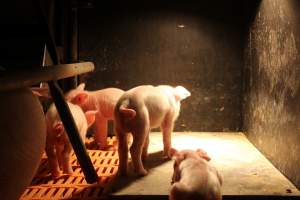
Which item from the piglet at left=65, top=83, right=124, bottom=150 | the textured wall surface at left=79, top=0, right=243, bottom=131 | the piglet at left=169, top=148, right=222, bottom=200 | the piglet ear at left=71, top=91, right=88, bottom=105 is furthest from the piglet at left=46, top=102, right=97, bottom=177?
the textured wall surface at left=79, top=0, right=243, bottom=131

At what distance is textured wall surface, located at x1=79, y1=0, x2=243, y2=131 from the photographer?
3979 mm

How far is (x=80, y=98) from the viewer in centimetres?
312

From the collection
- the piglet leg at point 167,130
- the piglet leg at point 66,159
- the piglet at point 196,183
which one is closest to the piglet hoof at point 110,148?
the piglet leg at point 167,130

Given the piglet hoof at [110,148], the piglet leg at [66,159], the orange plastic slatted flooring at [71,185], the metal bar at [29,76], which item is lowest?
the orange plastic slatted flooring at [71,185]

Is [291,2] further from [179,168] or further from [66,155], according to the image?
[66,155]

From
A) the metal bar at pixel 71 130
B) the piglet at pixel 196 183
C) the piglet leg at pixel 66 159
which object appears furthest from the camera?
the piglet leg at pixel 66 159

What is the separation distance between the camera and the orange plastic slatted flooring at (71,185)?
2.50 meters

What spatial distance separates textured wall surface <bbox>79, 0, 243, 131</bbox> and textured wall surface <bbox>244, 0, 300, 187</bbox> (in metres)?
0.22

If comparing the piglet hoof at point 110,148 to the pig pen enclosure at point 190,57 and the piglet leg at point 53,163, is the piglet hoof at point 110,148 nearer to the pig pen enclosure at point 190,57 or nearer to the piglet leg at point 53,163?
the pig pen enclosure at point 190,57

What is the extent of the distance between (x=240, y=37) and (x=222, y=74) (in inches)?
15.6

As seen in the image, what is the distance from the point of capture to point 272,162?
3113 millimetres

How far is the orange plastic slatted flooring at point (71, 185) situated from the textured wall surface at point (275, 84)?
1198 mm

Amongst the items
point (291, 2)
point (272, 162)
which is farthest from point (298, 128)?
point (291, 2)

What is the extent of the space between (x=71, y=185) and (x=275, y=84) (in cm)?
168
